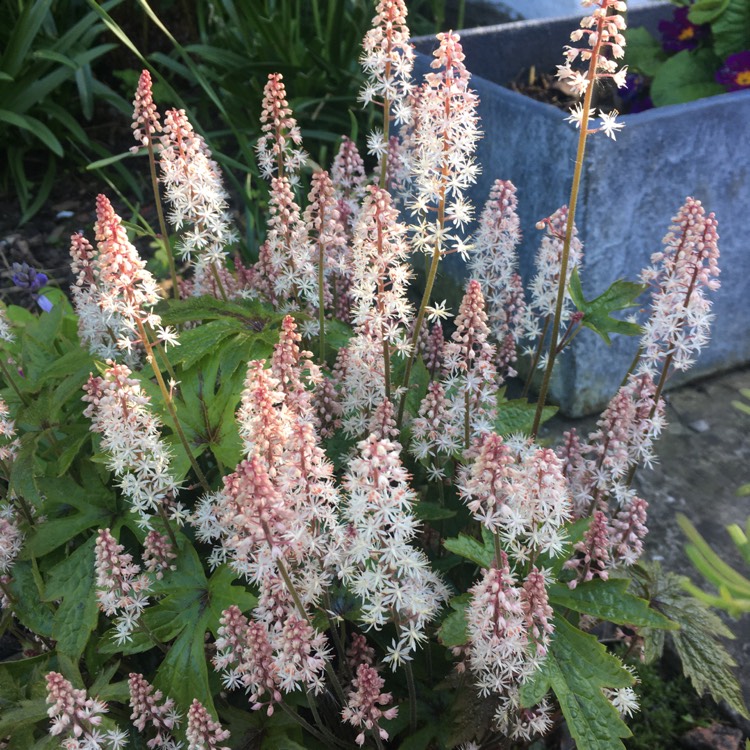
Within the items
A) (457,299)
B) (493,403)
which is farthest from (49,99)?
(493,403)

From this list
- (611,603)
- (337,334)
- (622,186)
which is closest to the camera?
(611,603)

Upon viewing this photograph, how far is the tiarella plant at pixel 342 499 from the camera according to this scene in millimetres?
1758

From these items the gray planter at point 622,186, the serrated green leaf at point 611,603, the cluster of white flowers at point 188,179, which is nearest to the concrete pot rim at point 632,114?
the gray planter at point 622,186

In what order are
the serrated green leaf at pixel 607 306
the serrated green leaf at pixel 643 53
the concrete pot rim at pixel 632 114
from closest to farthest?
the serrated green leaf at pixel 607 306
the concrete pot rim at pixel 632 114
the serrated green leaf at pixel 643 53

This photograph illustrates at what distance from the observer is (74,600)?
2.23 m

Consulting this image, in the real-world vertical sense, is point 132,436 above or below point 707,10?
below

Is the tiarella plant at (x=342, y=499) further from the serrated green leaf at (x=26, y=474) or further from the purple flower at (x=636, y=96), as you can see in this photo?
the purple flower at (x=636, y=96)

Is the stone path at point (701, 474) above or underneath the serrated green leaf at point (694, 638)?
underneath

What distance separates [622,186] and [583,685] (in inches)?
83.4

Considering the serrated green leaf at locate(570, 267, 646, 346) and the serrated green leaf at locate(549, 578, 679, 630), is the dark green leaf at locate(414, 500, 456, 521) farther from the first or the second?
the serrated green leaf at locate(570, 267, 646, 346)

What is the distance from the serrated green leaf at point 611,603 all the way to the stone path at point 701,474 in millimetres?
1054

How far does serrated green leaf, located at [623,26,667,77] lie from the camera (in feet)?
14.6

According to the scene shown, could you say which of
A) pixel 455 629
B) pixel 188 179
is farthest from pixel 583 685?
pixel 188 179

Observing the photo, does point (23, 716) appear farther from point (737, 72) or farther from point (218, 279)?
point (737, 72)
